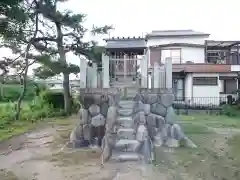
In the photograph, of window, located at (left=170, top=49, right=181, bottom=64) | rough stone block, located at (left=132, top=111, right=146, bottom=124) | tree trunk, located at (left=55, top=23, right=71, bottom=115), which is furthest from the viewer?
window, located at (left=170, top=49, right=181, bottom=64)

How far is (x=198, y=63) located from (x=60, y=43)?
351 inches

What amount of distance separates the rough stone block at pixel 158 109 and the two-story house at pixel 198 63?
10517 millimetres

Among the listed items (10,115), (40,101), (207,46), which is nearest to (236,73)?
(207,46)

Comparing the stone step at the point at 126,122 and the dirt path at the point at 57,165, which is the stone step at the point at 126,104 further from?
the dirt path at the point at 57,165

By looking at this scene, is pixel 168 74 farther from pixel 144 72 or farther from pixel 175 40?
pixel 175 40

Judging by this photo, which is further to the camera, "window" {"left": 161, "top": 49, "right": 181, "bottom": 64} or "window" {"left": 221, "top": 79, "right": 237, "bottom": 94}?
"window" {"left": 221, "top": 79, "right": 237, "bottom": 94}

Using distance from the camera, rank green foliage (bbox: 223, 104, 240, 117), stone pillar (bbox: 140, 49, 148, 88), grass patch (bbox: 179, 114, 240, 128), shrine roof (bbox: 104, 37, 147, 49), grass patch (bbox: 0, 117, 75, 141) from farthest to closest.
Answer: green foliage (bbox: 223, 104, 240, 117)
shrine roof (bbox: 104, 37, 147, 49)
grass patch (bbox: 179, 114, 240, 128)
grass patch (bbox: 0, 117, 75, 141)
stone pillar (bbox: 140, 49, 148, 88)

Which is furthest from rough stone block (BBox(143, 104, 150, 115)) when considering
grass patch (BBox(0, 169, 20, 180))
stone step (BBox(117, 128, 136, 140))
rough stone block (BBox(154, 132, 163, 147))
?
grass patch (BBox(0, 169, 20, 180))

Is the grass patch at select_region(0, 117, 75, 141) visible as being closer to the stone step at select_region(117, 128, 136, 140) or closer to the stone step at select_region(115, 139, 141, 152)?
the stone step at select_region(117, 128, 136, 140)

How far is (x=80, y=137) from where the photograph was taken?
8117mm

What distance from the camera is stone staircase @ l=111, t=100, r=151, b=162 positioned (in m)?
6.32

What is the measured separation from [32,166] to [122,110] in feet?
8.35

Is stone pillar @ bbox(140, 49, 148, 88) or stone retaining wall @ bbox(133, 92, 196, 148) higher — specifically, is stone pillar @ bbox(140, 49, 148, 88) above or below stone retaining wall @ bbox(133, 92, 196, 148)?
above

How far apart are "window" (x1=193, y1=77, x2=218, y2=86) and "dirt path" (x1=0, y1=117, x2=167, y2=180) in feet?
39.0
